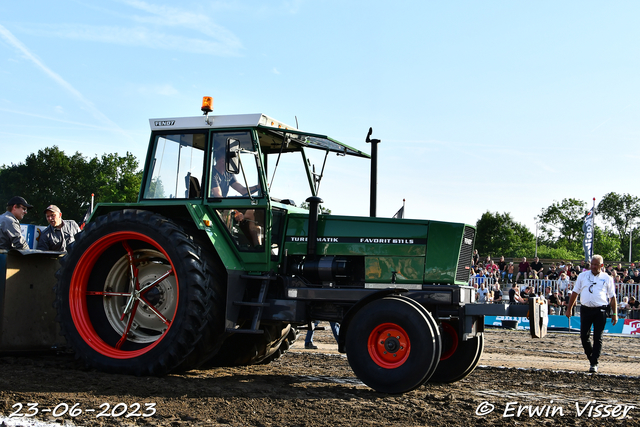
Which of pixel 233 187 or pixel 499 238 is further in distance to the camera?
pixel 499 238

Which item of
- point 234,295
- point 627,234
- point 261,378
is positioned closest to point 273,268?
point 234,295

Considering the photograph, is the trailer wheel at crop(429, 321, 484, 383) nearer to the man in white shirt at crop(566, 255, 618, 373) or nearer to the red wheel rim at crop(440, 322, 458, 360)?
the red wheel rim at crop(440, 322, 458, 360)

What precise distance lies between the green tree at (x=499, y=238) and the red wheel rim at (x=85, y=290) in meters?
74.2

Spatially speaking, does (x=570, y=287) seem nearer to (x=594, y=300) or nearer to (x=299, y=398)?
(x=594, y=300)

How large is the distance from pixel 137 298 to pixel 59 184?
52690 mm

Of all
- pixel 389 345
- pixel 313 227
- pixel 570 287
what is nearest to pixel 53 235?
pixel 313 227

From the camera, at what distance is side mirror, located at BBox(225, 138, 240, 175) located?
6391 mm

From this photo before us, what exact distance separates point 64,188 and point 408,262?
178ft

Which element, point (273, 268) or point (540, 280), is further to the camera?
point (540, 280)

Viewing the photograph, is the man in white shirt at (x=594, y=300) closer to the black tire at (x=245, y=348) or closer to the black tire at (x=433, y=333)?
the black tire at (x=433, y=333)

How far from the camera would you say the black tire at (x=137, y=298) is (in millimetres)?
5910

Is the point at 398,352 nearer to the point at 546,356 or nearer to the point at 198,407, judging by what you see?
the point at 198,407

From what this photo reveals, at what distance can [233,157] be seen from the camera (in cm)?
640

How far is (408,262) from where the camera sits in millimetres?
6148
